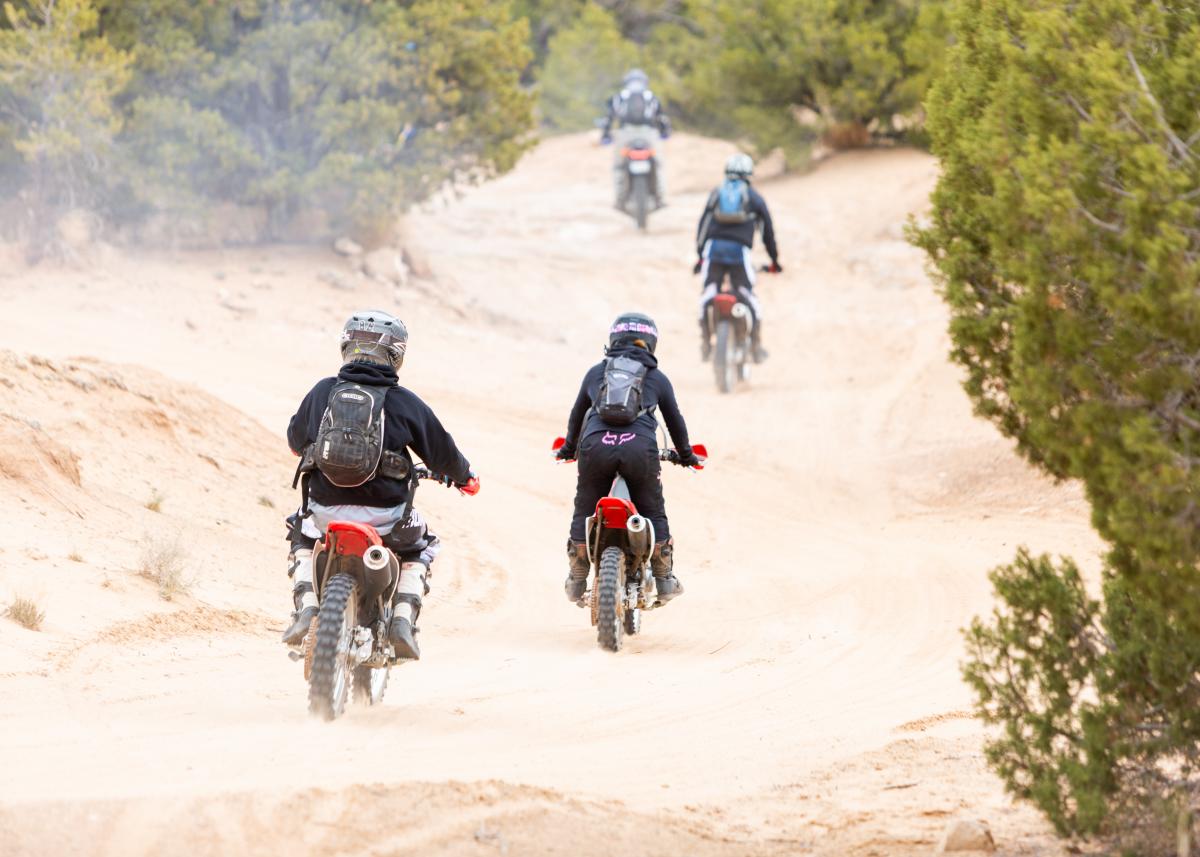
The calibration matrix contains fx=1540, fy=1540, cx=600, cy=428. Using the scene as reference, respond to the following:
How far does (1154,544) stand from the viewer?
418 cm

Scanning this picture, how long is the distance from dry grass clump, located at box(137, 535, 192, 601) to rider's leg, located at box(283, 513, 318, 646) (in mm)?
2310

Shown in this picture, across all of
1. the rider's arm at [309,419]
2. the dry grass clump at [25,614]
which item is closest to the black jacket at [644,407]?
the rider's arm at [309,419]

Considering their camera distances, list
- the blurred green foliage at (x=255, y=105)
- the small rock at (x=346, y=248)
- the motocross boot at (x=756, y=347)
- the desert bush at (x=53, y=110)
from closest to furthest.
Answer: the motocross boot at (x=756, y=347), the desert bush at (x=53, y=110), the blurred green foliage at (x=255, y=105), the small rock at (x=346, y=248)

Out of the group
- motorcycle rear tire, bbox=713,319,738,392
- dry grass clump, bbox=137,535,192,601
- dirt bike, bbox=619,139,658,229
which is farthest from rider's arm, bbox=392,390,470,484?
dirt bike, bbox=619,139,658,229

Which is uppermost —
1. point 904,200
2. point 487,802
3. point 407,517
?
point 904,200

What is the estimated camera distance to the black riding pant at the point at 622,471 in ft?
28.9

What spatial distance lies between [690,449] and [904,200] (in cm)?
1785

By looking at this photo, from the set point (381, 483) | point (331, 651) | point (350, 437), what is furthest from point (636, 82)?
point (331, 651)

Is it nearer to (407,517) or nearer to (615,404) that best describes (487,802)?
(407,517)

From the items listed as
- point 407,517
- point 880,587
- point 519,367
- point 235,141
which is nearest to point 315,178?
point 235,141

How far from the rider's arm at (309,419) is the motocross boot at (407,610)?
719mm

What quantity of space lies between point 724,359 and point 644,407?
9158mm

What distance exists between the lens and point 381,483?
6715 mm

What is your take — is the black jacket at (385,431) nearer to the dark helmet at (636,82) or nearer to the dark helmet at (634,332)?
the dark helmet at (634,332)
